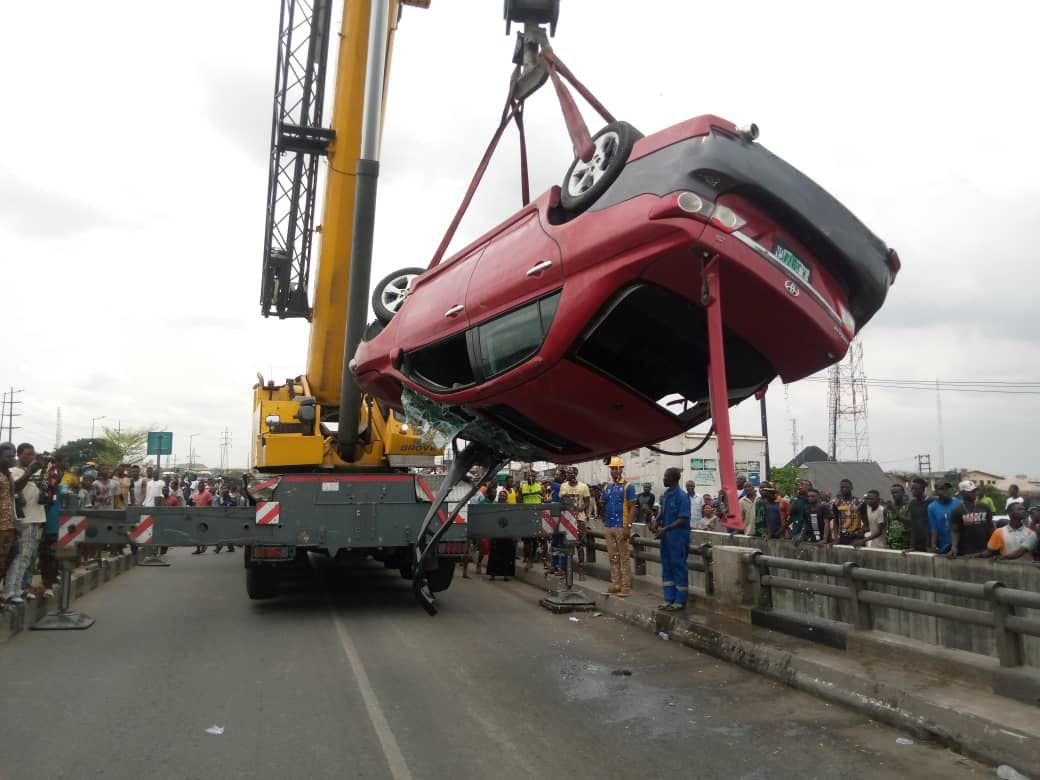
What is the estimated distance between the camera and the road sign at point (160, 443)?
24.4 m

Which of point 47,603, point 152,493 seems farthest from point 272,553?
point 152,493

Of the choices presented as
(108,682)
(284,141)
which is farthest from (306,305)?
(108,682)

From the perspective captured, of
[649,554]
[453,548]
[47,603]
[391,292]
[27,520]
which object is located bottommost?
[47,603]

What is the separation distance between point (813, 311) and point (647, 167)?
1.20m

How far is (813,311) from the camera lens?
4422 millimetres

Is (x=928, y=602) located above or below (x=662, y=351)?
below

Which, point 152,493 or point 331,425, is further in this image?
point 152,493

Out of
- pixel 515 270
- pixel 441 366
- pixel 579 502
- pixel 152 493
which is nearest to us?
pixel 515 270

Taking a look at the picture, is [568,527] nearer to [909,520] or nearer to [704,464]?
[909,520]

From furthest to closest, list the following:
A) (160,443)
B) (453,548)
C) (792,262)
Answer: (160,443)
(453,548)
(792,262)

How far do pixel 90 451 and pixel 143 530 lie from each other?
71091 mm

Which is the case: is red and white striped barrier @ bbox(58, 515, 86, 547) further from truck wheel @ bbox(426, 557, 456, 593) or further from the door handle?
the door handle

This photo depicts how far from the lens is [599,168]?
190 inches

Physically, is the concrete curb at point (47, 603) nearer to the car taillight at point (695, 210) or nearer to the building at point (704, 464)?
the car taillight at point (695, 210)
